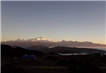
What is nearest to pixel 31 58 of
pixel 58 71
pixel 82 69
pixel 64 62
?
pixel 64 62

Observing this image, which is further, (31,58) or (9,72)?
(31,58)

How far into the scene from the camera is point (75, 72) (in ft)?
63.7

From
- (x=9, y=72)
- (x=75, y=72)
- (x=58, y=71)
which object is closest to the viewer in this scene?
(x=9, y=72)

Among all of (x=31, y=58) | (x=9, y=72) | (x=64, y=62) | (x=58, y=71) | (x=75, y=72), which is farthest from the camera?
(x=31, y=58)

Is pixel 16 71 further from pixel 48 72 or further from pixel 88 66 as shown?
pixel 88 66

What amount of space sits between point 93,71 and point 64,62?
805 cm

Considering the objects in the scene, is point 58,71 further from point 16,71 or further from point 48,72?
point 16,71

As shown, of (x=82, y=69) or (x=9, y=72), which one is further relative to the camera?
(x=82, y=69)

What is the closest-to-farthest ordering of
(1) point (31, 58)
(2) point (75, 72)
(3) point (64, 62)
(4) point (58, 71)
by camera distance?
(2) point (75, 72), (4) point (58, 71), (3) point (64, 62), (1) point (31, 58)

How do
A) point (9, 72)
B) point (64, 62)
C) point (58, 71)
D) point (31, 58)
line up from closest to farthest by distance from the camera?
point (9, 72) < point (58, 71) < point (64, 62) < point (31, 58)

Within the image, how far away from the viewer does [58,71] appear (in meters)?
20.8

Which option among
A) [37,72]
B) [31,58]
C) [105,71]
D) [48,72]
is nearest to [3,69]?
[37,72]

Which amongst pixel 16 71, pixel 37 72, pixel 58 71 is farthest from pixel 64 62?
pixel 16 71

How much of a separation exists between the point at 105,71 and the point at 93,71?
86.2 inches
